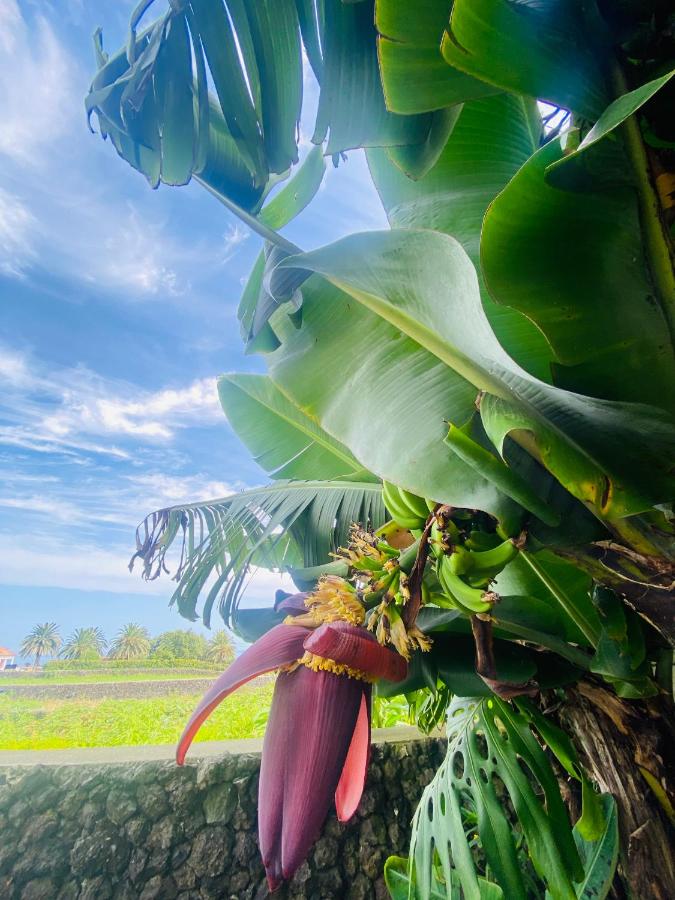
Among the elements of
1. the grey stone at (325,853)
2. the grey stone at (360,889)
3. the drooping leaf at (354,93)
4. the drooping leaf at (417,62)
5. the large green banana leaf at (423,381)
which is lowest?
the grey stone at (360,889)

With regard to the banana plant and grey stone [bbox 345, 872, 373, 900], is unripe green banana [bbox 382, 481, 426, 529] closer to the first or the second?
the banana plant

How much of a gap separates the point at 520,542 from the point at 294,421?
79cm

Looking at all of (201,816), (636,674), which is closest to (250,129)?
(636,674)

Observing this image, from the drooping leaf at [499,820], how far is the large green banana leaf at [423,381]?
20.5 inches

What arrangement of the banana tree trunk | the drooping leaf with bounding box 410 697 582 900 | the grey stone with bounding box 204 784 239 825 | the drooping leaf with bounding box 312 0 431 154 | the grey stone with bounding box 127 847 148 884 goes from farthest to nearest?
the grey stone with bounding box 204 784 239 825 < the grey stone with bounding box 127 847 148 884 < the banana tree trunk < the drooping leaf with bounding box 410 697 582 900 < the drooping leaf with bounding box 312 0 431 154

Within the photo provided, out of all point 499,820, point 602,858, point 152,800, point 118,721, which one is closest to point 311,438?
point 499,820

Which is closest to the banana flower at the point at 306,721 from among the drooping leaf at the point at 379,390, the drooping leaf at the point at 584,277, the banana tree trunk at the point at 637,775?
the drooping leaf at the point at 379,390

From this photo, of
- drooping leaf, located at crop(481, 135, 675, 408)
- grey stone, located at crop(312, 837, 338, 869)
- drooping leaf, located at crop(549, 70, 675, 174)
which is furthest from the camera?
grey stone, located at crop(312, 837, 338, 869)

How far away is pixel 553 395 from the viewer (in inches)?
15.9

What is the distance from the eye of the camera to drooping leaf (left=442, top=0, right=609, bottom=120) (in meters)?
0.38

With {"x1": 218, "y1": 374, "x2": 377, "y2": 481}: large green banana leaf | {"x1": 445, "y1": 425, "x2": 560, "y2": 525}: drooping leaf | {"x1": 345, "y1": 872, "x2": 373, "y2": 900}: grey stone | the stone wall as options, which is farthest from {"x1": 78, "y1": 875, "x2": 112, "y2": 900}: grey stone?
{"x1": 445, "y1": 425, "x2": 560, "y2": 525}: drooping leaf

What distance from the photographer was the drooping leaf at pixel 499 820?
638 millimetres

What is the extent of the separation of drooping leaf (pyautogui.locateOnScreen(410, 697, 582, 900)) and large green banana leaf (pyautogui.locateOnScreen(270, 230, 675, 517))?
1.71 feet

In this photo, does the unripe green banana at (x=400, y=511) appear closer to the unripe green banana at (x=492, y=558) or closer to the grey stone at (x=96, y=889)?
the unripe green banana at (x=492, y=558)
